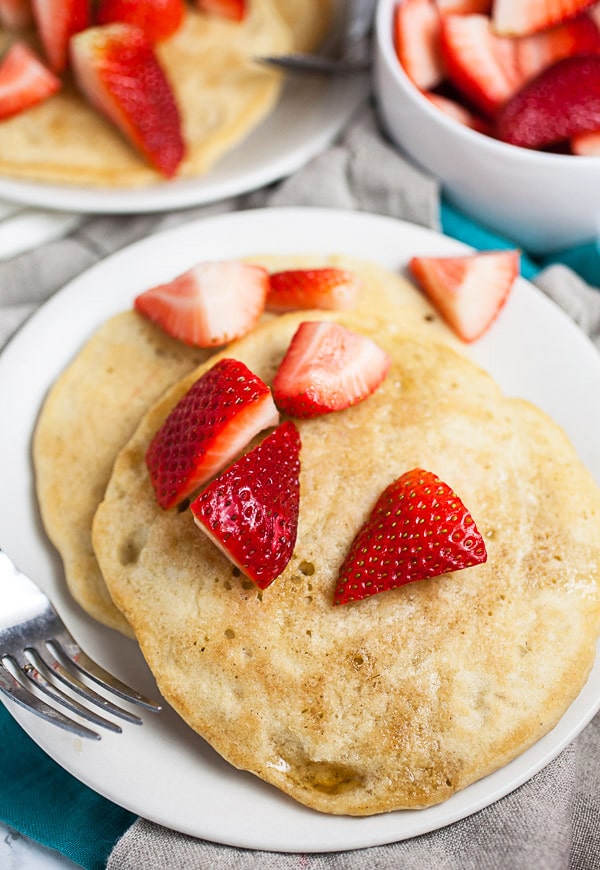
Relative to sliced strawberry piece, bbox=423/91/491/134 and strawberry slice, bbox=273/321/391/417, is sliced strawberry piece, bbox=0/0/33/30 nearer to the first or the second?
sliced strawberry piece, bbox=423/91/491/134

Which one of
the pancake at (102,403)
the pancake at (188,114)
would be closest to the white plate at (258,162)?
the pancake at (188,114)

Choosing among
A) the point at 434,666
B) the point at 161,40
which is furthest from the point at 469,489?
the point at 161,40

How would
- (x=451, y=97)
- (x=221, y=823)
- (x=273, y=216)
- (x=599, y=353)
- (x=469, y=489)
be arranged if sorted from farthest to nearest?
1. (x=451, y=97)
2. (x=273, y=216)
3. (x=599, y=353)
4. (x=469, y=489)
5. (x=221, y=823)

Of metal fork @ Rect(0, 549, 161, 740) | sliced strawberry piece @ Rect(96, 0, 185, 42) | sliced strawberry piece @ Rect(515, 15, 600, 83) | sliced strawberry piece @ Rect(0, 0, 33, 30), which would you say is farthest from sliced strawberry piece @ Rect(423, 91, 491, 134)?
metal fork @ Rect(0, 549, 161, 740)

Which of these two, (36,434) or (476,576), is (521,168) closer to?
(476,576)

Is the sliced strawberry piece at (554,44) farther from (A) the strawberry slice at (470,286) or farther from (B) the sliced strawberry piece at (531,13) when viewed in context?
(A) the strawberry slice at (470,286)

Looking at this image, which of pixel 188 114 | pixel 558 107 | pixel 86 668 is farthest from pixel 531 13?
pixel 86 668

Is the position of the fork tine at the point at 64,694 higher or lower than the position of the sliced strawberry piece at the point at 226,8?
lower
